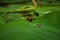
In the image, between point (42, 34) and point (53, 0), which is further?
point (53, 0)

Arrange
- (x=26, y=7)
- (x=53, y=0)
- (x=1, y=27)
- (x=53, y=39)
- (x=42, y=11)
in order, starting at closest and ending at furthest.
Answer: (x=53, y=39) < (x=1, y=27) < (x=42, y=11) < (x=26, y=7) < (x=53, y=0)

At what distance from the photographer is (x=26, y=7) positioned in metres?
1.82

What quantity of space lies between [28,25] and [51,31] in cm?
19

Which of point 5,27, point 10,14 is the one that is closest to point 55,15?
point 5,27

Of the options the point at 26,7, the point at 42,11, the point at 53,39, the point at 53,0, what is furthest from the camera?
the point at 53,0

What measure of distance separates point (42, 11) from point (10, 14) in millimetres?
337

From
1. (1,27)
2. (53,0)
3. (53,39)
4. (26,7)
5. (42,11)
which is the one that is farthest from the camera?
(53,0)

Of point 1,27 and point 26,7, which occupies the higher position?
point 1,27

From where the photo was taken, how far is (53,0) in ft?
7.01

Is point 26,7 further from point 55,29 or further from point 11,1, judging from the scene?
point 55,29

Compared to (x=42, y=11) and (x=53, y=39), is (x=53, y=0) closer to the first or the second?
(x=42, y=11)

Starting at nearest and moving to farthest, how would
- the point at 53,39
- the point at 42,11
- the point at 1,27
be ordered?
the point at 53,39 → the point at 1,27 → the point at 42,11

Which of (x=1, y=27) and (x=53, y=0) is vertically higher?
(x=1, y=27)

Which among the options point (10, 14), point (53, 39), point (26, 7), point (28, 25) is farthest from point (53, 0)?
point (53, 39)
